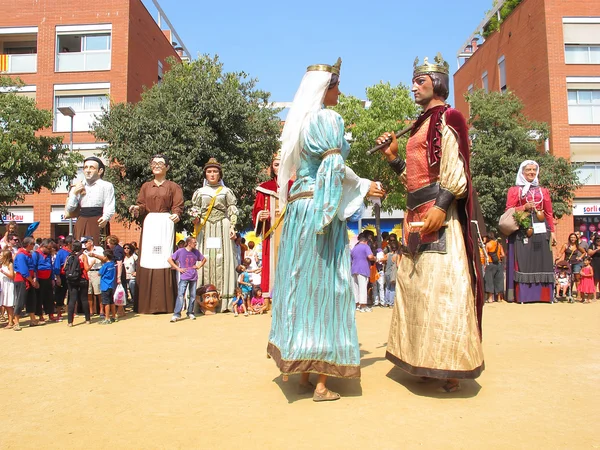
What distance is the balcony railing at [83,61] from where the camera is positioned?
26062 millimetres

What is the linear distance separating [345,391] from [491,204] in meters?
→ 18.9

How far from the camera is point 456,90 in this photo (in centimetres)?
3959

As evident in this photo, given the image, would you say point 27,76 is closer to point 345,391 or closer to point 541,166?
point 541,166

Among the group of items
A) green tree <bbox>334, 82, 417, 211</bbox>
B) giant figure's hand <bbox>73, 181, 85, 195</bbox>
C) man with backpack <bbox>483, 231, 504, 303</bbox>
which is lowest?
man with backpack <bbox>483, 231, 504, 303</bbox>

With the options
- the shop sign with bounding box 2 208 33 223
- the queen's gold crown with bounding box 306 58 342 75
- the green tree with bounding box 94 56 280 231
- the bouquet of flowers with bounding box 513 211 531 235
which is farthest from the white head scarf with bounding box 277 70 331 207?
the shop sign with bounding box 2 208 33 223

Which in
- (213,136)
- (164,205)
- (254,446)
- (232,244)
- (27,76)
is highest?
(27,76)

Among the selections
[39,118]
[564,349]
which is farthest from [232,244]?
[39,118]

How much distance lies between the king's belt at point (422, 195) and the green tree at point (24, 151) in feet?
45.2

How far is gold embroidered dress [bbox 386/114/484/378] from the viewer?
366cm

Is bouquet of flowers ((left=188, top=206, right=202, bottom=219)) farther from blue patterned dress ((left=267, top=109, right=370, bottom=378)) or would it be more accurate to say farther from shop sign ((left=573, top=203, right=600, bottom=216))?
shop sign ((left=573, top=203, right=600, bottom=216))

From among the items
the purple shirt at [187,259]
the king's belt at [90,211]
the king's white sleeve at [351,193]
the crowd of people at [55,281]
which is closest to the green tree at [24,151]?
the crowd of people at [55,281]

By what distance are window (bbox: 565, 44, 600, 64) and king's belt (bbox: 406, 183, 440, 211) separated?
87.7ft

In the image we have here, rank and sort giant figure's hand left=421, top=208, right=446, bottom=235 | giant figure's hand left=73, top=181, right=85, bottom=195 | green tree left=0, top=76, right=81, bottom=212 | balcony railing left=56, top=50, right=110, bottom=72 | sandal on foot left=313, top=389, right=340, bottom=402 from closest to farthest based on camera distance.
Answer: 1. sandal on foot left=313, top=389, right=340, bottom=402
2. giant figure's hand left=421, top=208, right=446, bottom=235
3. giant figure's hand left=73, top=181, right=85, bottom=195
4. green tree left=0, top=76, right=81, bottom=212
5. balcony railing left=56, top=50, right=110, bottom=72

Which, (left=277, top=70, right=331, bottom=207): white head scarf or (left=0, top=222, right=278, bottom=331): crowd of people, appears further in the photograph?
(left=0, top=222, right=278, bottom=331): crowd of people
